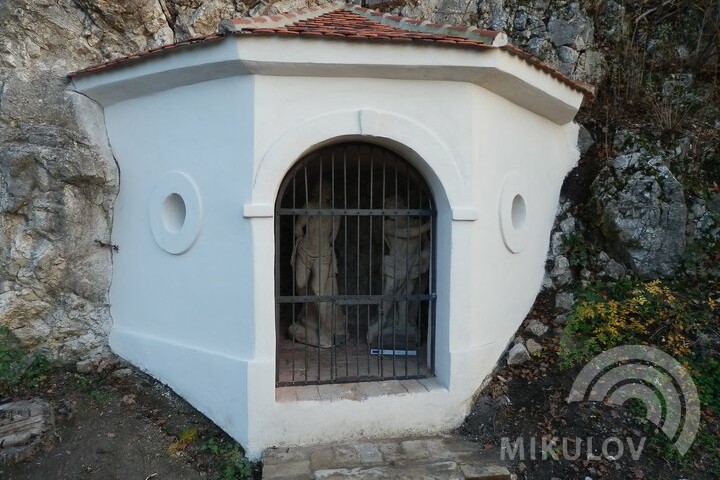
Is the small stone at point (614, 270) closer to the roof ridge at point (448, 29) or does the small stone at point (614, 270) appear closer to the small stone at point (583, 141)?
the small stone at point (583, 141)

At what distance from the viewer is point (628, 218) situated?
229 inches

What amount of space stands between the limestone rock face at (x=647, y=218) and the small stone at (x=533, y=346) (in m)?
1.72

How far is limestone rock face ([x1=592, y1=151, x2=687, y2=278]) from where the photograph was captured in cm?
571

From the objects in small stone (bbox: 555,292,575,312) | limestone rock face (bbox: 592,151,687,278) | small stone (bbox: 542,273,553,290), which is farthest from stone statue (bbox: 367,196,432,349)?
limestone rock face (bbox: 592,151,687,278)

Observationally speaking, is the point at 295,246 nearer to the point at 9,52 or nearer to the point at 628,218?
the point at 9,52

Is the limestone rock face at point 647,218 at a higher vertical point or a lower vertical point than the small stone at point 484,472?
higher

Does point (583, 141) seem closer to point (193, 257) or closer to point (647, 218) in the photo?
point (647, 218)

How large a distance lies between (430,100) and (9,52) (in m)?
4.58

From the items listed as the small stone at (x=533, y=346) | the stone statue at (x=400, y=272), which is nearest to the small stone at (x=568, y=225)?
the small stone at (x=533, y=346)

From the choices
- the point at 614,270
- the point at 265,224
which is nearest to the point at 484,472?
the point at 265,224

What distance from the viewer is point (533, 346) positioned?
5176 millimetres

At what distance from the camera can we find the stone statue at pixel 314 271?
5.74 m

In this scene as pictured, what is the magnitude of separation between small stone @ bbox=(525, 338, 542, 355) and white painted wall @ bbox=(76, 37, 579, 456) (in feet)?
1.42

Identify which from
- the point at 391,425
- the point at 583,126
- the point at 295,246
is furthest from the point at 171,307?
the point at 583,126
